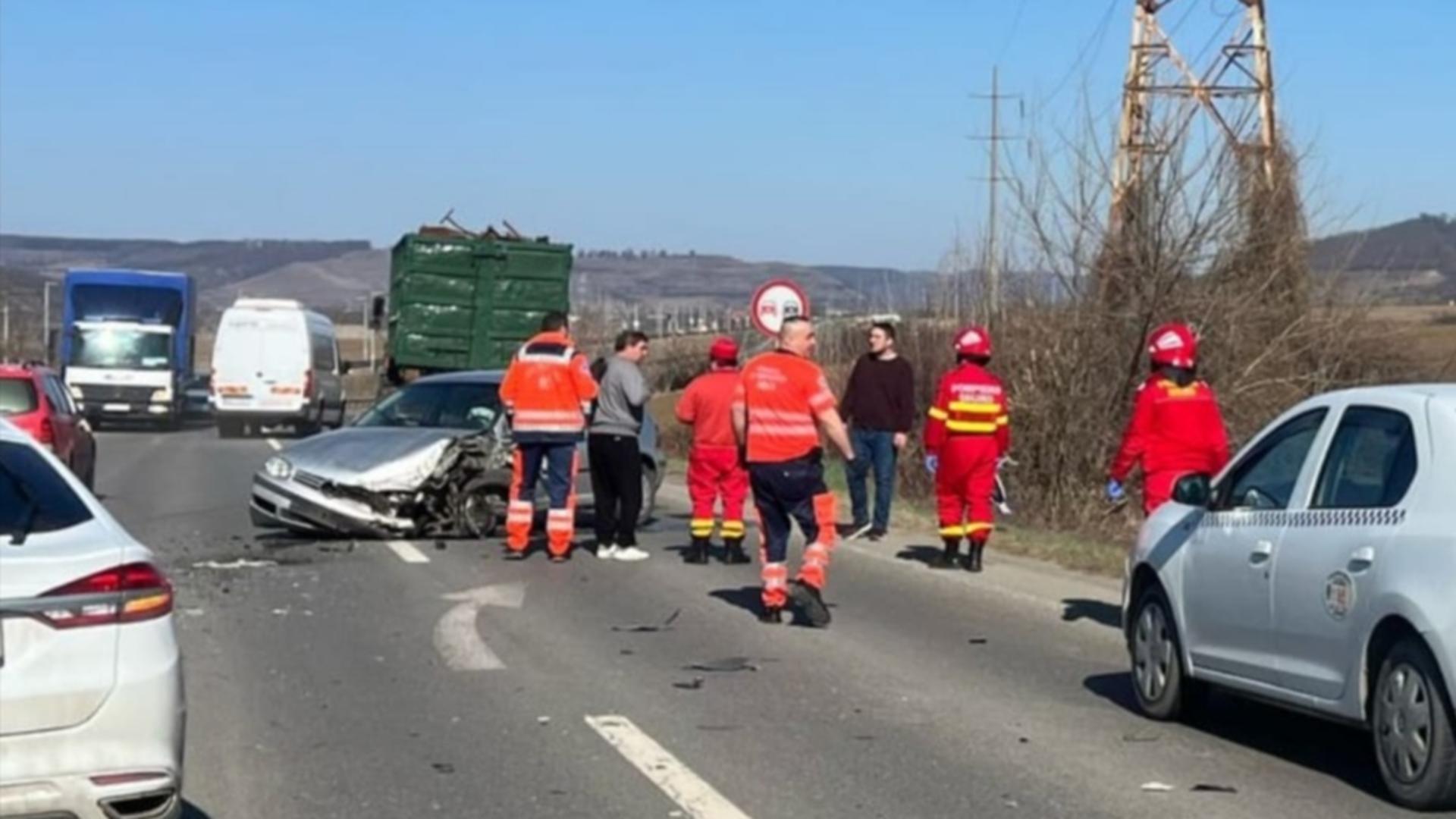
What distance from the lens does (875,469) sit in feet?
61.9

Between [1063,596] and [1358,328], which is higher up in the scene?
[1358,328]

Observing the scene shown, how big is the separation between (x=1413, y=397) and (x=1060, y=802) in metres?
2.01

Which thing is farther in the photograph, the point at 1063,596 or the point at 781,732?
the point at 1063,596

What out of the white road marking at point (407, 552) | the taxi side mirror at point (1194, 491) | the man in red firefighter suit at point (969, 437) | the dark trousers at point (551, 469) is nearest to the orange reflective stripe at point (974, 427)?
the man in red firefighter suit at point (969, 437)

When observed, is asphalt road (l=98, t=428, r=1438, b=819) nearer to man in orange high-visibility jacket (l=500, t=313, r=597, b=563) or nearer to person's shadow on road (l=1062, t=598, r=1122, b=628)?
person's shadow on road (l=1062, t=598, r=1122, b=628)

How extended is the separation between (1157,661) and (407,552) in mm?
8390

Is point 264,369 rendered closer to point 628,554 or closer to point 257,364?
point 257,364

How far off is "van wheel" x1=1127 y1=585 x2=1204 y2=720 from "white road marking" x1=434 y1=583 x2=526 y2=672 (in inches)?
128

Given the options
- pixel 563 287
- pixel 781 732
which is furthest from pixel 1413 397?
pixel 563 287

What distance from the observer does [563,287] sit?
32.9m

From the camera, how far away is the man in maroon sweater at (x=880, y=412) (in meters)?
18.3

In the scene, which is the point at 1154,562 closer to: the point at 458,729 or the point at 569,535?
the point at 458,729

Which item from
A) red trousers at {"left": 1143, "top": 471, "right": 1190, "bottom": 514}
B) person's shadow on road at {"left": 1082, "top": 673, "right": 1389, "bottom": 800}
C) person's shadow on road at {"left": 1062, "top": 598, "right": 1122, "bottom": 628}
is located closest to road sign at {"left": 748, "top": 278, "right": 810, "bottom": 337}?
person's shadow on road at {"left": 1062, "top": 598, "right": 1122, "bottom": 628}

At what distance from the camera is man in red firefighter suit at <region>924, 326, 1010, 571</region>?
15.5 metres
